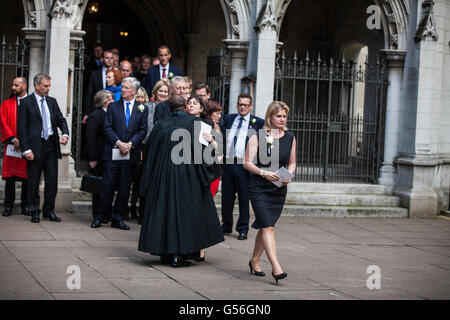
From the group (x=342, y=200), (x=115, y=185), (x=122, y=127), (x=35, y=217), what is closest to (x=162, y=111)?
(x=122, y=127)

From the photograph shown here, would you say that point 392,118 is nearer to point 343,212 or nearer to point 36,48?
point 343,212

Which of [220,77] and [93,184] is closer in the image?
[93,184]

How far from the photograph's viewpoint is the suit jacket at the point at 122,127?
10359 mm

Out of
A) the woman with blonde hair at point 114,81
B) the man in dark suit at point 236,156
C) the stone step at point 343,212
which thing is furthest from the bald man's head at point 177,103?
the stone step at point 343,212

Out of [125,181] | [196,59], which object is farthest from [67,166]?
[196,59]

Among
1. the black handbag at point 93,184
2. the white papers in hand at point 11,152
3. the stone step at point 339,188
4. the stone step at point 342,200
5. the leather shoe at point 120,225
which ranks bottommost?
the leather shoe at point 120,225

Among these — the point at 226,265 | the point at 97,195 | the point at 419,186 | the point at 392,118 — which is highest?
the point at 392,118

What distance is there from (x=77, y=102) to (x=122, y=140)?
2447mm

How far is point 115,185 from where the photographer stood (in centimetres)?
1051

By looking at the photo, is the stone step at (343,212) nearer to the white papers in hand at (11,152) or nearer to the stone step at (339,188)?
the stone step at (339,188)

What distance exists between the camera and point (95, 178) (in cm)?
1044

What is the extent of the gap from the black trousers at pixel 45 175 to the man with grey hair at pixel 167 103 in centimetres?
152

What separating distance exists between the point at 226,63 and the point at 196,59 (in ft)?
17.0

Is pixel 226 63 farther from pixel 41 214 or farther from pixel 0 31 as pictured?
pixel 0 31
